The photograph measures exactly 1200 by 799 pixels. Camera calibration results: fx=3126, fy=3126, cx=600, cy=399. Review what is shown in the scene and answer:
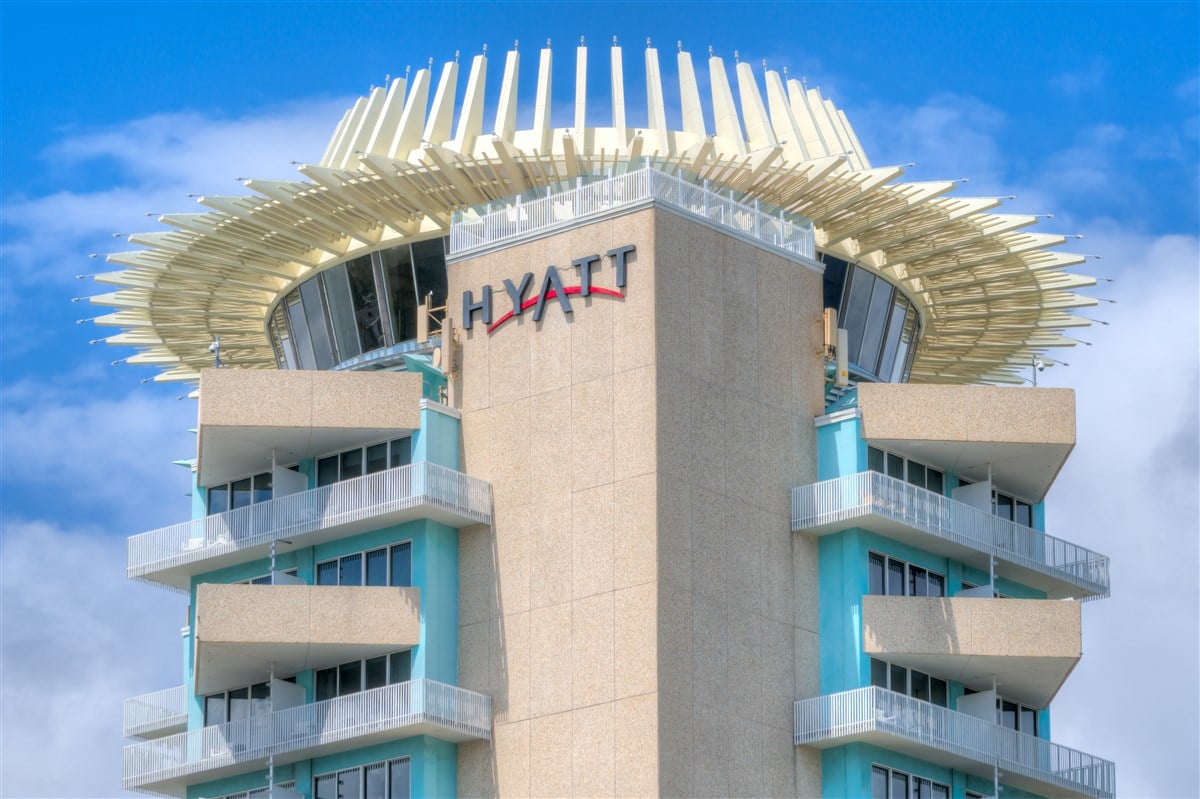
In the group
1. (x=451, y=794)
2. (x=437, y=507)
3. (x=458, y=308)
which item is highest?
(x=458, y=308)

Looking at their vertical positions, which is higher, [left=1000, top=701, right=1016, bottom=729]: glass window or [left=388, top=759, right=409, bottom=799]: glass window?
[left=1000, top=701, right=1016, bottom=729]: glass window

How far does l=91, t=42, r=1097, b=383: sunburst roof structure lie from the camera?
8762 centimetres

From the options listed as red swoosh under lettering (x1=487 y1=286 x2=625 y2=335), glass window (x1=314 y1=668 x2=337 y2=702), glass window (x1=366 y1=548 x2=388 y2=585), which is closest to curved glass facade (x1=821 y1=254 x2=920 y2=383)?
red swoosh under lettering (x1=487 y1=286 x2=625 y2=335)

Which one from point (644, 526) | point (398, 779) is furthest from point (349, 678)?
point (644, 526)

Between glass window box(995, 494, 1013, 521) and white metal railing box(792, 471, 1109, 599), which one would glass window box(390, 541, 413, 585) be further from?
glass window box(995, 494, 1013, 521)

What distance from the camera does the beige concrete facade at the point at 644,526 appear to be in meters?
81.1

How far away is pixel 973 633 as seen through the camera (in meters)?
85.4

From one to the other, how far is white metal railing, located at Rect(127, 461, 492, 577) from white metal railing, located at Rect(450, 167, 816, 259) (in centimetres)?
713

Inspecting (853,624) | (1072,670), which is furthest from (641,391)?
(1072,670)

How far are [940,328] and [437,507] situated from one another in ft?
66.5

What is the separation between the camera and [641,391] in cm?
8338

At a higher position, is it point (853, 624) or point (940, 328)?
point (940, 328)

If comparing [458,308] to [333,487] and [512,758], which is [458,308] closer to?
[333,487]

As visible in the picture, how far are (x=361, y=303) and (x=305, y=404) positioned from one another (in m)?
6.19
